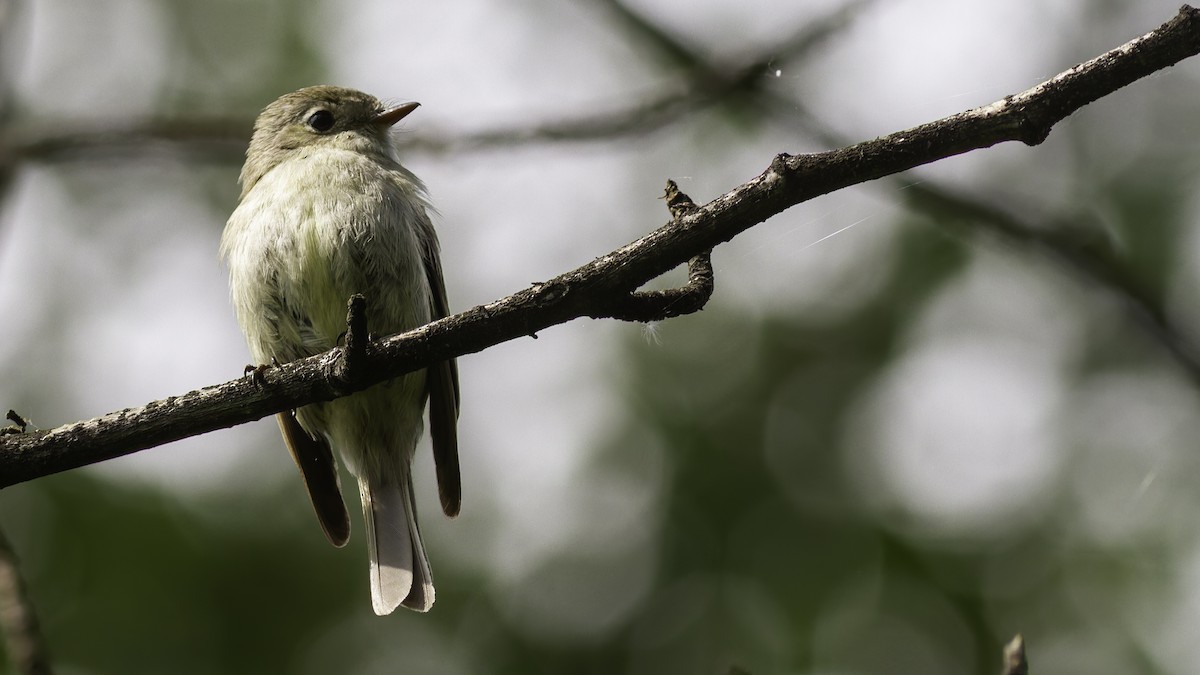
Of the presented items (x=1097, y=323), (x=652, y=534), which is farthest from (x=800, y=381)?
(x=1097, y=323)

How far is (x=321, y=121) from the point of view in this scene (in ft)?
20.1

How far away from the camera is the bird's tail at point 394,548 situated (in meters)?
5.04

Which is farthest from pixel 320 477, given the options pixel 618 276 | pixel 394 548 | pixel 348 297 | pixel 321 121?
pixel 618 276

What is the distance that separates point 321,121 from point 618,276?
132 inches

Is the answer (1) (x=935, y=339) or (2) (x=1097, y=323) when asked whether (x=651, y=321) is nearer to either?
(1) (x=935, y=339)

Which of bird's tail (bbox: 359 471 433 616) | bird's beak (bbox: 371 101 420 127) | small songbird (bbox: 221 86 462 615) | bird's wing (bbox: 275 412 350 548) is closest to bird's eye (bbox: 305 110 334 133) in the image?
small songbird (bbox: 221 86 462 615)

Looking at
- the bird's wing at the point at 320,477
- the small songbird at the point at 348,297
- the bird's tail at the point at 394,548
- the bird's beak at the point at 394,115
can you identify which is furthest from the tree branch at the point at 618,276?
the bird's beak at the point at 394,115

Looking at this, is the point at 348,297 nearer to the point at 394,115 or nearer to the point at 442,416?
the point at 442,416

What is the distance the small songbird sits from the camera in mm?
4895

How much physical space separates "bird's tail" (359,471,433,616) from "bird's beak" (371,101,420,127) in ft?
6.26

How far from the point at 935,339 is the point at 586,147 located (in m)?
4.37

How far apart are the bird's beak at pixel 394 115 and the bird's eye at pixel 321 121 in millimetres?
231

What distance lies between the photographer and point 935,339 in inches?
340

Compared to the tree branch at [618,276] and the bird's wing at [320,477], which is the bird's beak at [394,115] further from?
the tree branch at [618,276]
